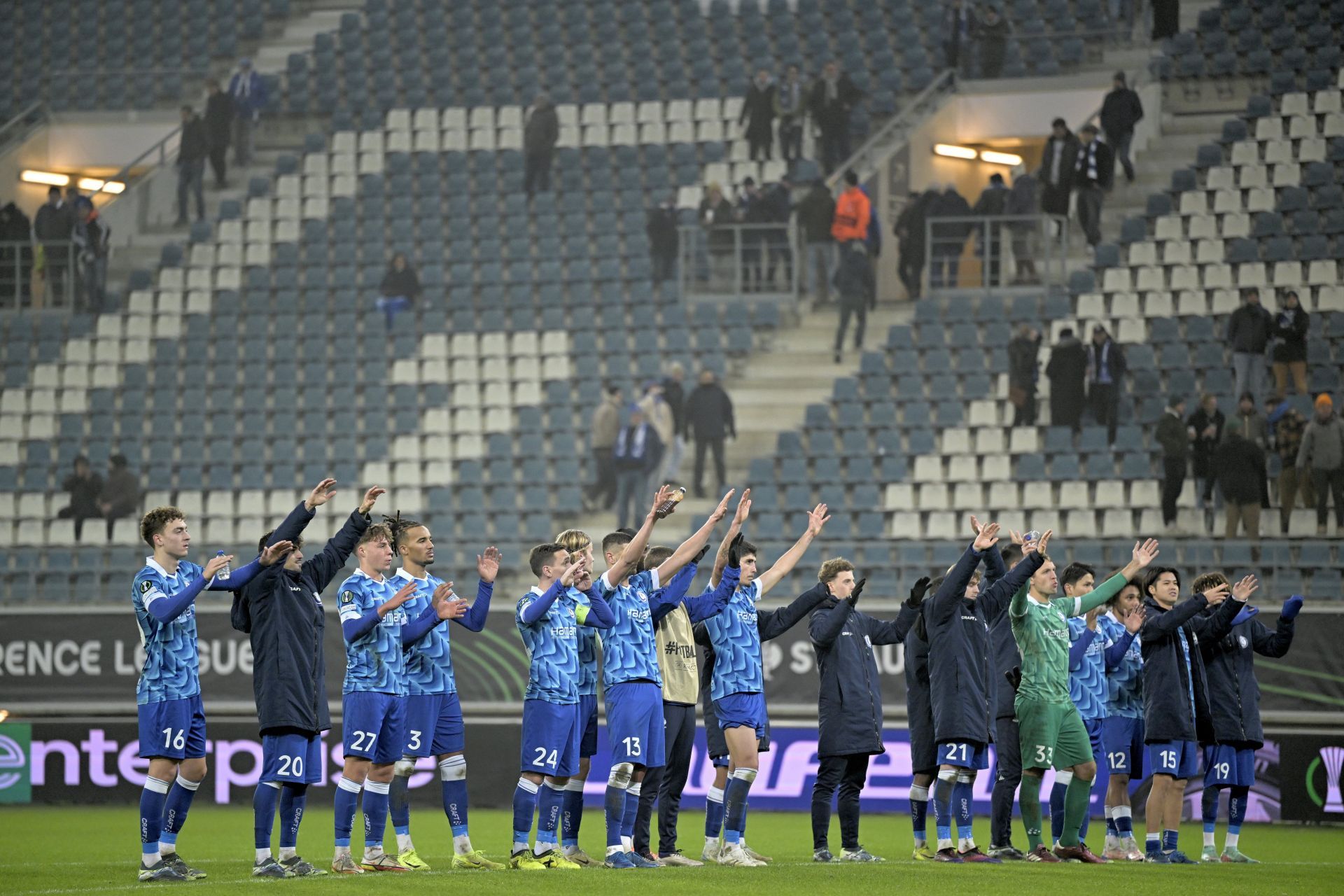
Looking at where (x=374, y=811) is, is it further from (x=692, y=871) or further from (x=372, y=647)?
(x=692, y=871)

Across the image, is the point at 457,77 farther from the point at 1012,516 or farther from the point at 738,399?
the point at 1012,516

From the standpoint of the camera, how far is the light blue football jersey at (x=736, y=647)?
11.9 m

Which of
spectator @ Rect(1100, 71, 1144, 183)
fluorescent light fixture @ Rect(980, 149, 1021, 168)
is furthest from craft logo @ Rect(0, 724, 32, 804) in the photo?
fluorescent light fixture @ Rect(980, 149, 1021, 168)

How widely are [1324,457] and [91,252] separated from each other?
19.1m

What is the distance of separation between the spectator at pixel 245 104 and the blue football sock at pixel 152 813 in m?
22.2

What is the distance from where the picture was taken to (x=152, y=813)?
1072 centimetres

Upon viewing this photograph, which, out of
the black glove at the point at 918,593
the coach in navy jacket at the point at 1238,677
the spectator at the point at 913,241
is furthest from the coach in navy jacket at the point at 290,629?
the spectator at the point at 913,241

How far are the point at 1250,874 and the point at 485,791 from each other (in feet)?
28.8

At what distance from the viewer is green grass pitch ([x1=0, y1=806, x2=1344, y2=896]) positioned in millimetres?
10289

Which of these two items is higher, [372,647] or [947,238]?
[947,238]

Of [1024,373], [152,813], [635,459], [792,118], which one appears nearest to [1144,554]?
[152,813]

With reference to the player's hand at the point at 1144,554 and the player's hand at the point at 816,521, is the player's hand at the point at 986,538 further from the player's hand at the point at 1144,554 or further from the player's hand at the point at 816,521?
the player's hand at the point at 1144,554

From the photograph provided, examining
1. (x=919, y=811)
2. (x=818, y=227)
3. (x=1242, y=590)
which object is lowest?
(x=919, y=811)

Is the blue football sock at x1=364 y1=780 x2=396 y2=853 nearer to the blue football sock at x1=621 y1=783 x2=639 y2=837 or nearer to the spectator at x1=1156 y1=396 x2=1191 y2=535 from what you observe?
the blue football sock at x1=621 y1=783 x2=639 y2=837
